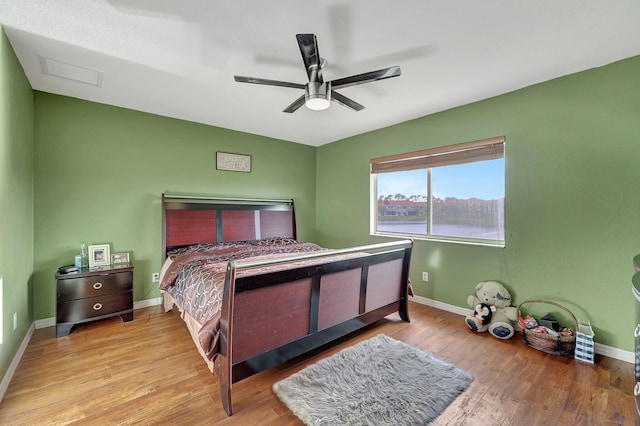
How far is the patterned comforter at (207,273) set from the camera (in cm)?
176

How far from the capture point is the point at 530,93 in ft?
8.70

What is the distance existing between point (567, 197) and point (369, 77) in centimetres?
216

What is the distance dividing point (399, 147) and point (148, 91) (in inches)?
122

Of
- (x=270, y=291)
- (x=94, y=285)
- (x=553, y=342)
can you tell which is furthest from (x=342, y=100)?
A: (x=94, y=285)

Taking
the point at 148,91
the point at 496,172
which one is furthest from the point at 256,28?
the point at 496,172

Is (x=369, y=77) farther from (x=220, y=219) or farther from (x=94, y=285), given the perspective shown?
(x=94, y=285)

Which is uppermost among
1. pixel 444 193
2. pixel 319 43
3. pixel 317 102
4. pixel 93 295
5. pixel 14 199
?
pixel 319 43

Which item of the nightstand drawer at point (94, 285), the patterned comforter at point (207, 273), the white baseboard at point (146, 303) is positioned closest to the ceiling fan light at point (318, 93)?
the patterned comforter at point (207, 273)

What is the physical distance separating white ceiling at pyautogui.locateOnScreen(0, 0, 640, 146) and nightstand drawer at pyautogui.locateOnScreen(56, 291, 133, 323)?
7.01 feet

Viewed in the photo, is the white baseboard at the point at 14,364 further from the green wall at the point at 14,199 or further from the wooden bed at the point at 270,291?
the wooden bed at the point at 270,291

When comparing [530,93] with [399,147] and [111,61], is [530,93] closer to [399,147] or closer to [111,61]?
[399,147]

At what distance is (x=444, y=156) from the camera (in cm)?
332

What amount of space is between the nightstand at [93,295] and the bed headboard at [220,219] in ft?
2.00

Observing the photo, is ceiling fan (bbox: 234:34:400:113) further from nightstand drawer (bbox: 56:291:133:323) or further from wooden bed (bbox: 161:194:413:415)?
nightstand drawer (bbox: 56:291:133:323)
